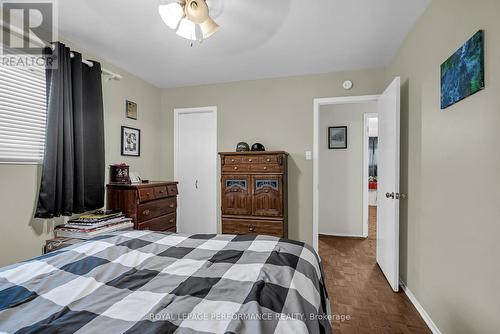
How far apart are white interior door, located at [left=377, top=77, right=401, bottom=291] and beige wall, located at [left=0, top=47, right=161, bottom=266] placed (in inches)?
126

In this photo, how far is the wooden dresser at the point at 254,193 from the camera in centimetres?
310

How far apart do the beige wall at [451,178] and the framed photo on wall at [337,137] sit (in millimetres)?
1930

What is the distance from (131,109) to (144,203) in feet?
4.62

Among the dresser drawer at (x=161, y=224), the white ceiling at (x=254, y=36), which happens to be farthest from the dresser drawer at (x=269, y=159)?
the dresser drawer at (x=161, y=224)

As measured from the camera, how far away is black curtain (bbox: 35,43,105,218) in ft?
7.22

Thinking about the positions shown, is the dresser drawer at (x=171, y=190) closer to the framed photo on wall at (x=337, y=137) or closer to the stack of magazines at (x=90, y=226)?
the stack of magazines at (x=90, y=226)

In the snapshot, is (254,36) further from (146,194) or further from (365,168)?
(365,168)

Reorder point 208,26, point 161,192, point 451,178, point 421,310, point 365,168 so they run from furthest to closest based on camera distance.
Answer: point 365,168 → point 161,192 → point 421,310 → point 208,26 → point 451,178

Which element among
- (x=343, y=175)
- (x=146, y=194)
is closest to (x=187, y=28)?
(x=146, y=194)

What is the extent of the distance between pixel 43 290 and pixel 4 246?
158 cm

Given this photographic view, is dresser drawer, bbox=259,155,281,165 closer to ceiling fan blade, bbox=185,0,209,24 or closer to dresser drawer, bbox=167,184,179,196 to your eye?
dresser drawer, bbox=167,184,179,196

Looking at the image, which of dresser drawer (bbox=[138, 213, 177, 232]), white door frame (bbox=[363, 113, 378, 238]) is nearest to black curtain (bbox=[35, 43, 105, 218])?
dresser drawer (bbox=[138, 213, 177, 232])

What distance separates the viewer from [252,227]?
3150 mm

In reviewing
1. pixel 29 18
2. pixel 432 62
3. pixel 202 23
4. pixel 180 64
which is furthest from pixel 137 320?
pixel 180 64
